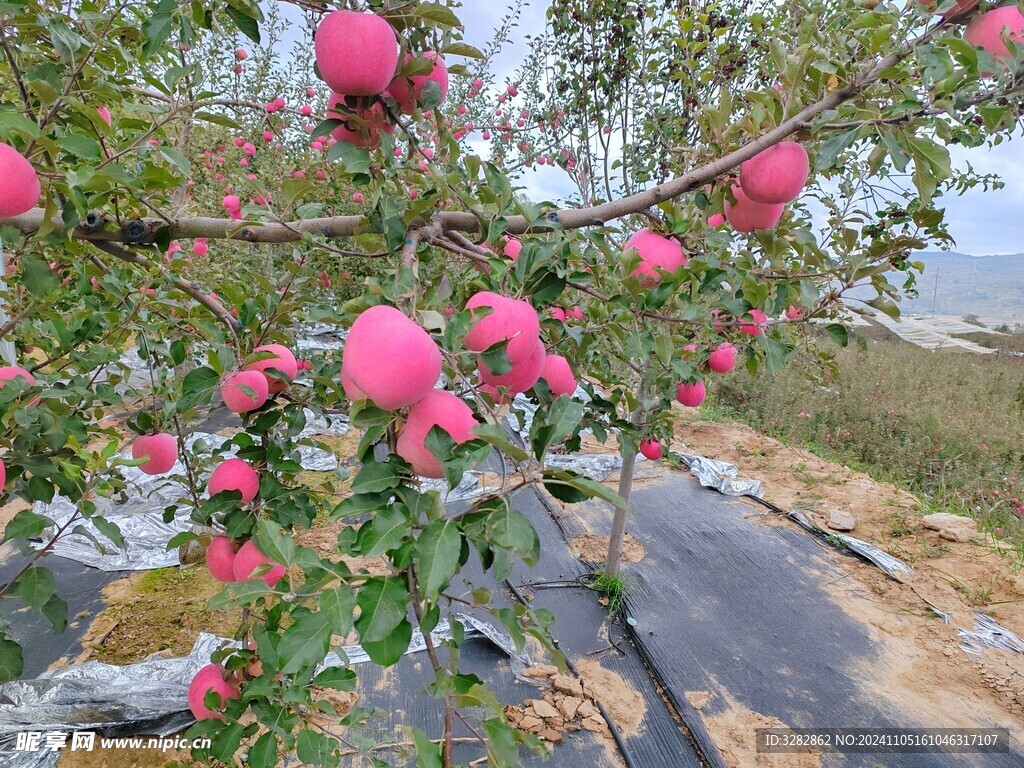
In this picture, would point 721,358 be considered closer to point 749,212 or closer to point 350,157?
point 749,212

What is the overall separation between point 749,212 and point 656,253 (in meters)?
0.18

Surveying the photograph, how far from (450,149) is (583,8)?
2523mm

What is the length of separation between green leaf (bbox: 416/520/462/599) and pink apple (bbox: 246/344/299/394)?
73 cm

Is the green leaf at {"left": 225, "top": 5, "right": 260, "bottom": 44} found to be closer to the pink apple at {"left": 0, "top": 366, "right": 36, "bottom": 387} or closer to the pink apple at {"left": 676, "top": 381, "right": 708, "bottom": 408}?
the pink apple at {"left": 0, "top": 366, "right": 36, "bottom": 387}

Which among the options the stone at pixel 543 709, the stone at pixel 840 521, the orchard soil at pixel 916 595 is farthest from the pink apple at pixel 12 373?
the stone at pixel 840 521

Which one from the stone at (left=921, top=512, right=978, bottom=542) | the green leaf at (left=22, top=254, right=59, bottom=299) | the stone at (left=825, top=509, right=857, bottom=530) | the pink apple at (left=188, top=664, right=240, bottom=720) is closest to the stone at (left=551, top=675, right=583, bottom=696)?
the pink apple at (left=188, top=664, right=240, bottom=720)

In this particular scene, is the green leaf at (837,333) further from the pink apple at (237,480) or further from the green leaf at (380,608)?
the pink apple at (237,480)

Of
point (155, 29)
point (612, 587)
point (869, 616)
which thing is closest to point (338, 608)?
point (155, 29)

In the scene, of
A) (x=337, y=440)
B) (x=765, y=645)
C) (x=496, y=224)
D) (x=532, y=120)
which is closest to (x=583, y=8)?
(x=532, y=120)

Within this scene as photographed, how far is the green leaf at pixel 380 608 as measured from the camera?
1.84 feet

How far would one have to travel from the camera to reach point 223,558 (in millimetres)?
1264

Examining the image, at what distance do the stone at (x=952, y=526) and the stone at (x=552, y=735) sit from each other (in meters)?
3.02

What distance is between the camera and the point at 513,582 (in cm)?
292

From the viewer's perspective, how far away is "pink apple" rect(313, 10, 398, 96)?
0.79m
